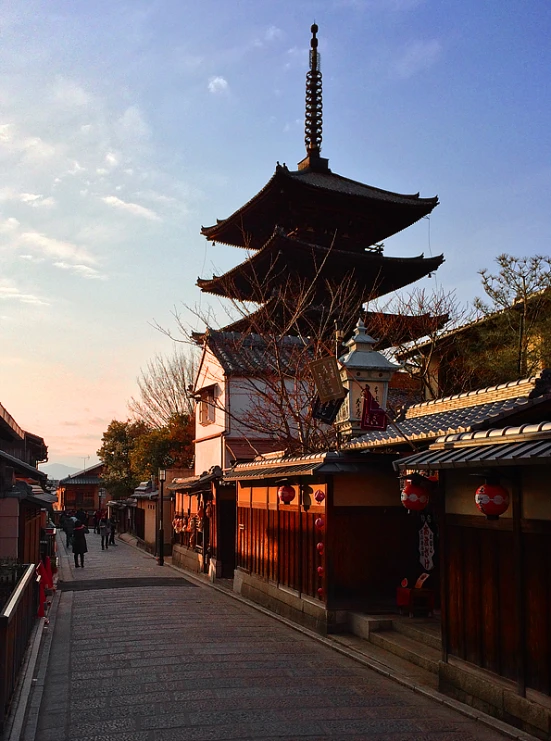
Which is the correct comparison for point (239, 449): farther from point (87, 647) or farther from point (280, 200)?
point (87, 647)

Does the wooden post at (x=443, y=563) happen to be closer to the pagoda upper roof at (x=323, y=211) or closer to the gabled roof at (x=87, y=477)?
the pagoda upper roof at (x=323, y=211)

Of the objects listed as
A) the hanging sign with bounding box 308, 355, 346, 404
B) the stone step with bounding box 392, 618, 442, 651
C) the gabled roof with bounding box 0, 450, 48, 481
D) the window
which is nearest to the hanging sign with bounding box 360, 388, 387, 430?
the hanging sign with bounding box 308, 355, 346, 404

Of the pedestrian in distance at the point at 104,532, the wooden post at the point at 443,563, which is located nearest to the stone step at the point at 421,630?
the wooden post at the point at 443,563

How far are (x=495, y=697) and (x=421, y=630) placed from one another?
379cm

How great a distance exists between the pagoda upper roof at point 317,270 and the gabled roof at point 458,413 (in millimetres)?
18154

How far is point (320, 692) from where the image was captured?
10391 mm

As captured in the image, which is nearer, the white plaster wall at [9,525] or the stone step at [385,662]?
the stone step at [385,662]

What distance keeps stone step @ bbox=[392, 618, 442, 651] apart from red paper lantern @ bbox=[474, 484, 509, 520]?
4092 millimetres

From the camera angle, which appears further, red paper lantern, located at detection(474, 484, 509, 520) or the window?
the window

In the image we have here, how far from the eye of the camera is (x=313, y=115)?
126 ft

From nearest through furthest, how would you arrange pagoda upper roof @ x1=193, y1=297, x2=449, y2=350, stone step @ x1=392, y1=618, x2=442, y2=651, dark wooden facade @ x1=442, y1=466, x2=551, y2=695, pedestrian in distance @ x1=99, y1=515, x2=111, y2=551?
1. dark wooden facade @ x1=442, y1=466, x2=551, y2=695
2. stone step @ x1=392, y1=618, x2=442, y2=651
3. pagoda upper roof @ x1=193, y1=297, x2=449, y2=350
4. pedestrian in distance @ x1=99, y1=515, x2=111, y2=551

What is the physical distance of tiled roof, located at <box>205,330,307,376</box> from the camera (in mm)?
31984

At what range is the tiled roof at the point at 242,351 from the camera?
3198 cm

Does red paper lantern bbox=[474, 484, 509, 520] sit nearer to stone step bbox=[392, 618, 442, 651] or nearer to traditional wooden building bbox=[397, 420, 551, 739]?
traditional wooden building bbox=[397, 420, 551, 739]
